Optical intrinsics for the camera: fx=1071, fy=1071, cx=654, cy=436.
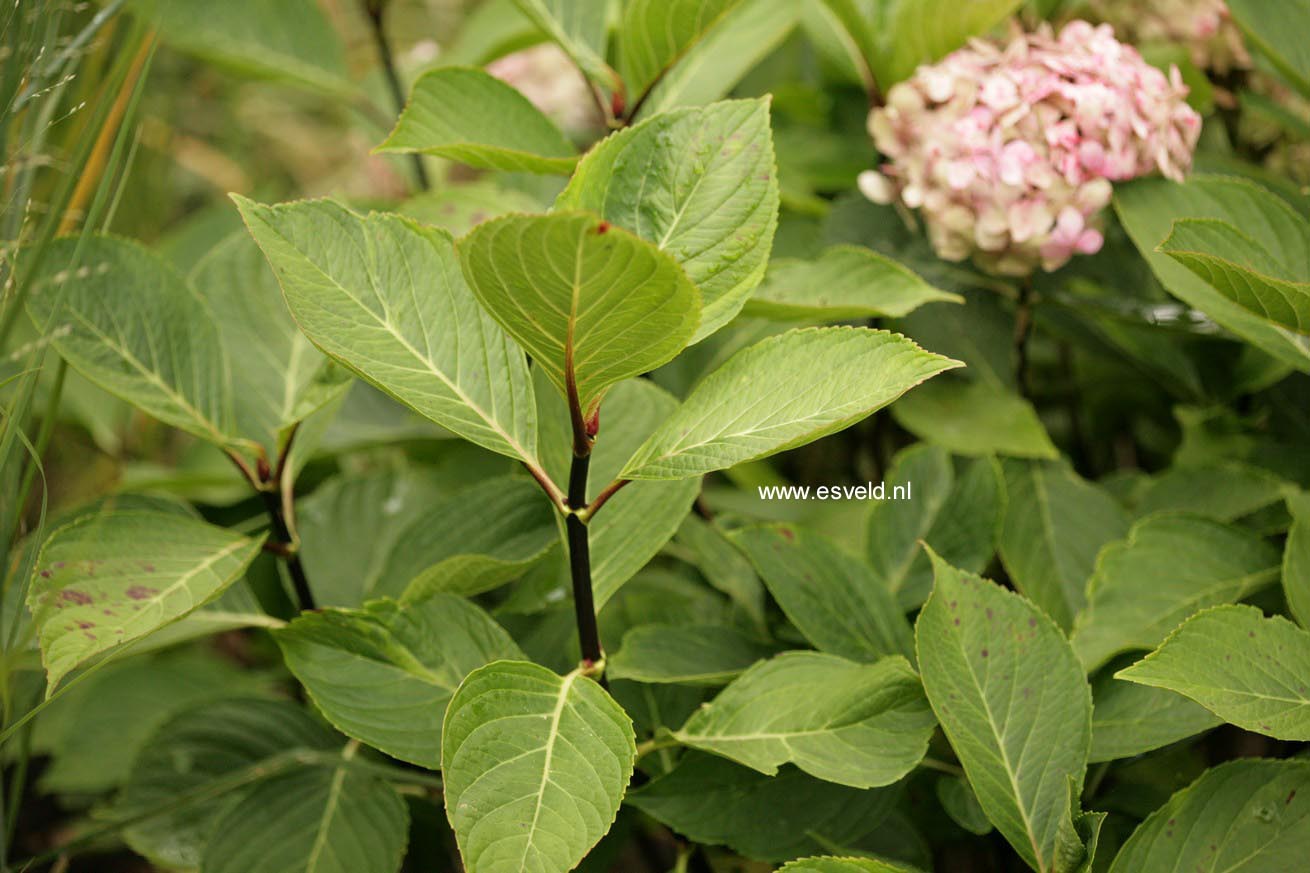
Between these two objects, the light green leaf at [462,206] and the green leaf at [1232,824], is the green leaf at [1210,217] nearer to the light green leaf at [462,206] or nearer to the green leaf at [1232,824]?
the green leaf at [1232,824]

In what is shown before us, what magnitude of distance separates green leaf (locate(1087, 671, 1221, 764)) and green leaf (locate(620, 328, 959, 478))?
0.26 m

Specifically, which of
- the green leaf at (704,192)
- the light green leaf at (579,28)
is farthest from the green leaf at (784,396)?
the light green leaf at (579,28)

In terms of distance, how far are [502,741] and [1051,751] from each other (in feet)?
0.93

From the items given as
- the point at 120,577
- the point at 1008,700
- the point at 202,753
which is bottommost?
the point at 202,753

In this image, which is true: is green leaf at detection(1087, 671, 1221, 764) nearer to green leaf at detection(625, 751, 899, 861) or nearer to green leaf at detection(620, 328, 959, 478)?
green leaf at detection(625, 751, 899, 861)

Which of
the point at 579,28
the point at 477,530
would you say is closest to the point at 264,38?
the point at 579,28

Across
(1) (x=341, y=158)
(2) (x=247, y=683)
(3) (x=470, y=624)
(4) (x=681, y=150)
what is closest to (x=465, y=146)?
(4) (x=681, y=150)

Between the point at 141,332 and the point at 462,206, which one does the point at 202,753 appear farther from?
the point at 462,206

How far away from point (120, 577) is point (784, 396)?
14.4 inches

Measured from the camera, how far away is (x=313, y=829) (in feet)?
2.24

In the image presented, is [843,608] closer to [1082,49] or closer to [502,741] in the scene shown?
[502,741]

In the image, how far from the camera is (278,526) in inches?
26.2

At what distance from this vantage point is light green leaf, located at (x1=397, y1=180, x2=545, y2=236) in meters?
0.76

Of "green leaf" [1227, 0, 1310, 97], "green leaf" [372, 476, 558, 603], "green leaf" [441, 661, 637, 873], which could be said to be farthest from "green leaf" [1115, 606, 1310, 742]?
"green leaf" [1227, 0, 1310, 97]
